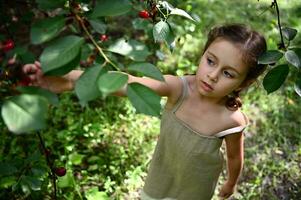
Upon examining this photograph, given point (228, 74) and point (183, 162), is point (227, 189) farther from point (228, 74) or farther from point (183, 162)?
point (228, 74)

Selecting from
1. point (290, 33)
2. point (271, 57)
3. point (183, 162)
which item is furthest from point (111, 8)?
point (183, 162)

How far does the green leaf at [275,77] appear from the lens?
3.35 ft

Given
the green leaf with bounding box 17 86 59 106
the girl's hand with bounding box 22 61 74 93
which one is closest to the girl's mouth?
the girl's hand with bounding box 22 61 74 93

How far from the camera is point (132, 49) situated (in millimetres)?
750

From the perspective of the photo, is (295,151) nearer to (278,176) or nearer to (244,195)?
(278,176)

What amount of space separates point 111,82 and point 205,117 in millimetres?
809

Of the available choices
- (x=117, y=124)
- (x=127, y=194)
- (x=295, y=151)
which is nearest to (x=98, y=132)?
(x=117, y=124)

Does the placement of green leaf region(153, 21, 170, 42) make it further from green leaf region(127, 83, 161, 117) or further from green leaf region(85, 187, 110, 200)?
green leaf region(85, 187, 110, 200)

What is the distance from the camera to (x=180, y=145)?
1447 millimetres

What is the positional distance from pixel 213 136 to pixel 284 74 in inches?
17.8

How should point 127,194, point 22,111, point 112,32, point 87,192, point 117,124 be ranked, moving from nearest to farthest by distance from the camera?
point 22,111 → point 87,192 → point 127,194 → point 117,124 → point 112,32

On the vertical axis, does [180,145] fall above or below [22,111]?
below

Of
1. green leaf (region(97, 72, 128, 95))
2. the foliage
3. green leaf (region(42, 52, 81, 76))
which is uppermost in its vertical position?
green leaf (region(97, 72, 128, 95))

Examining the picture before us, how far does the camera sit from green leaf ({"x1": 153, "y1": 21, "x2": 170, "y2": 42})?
1.04 metres
